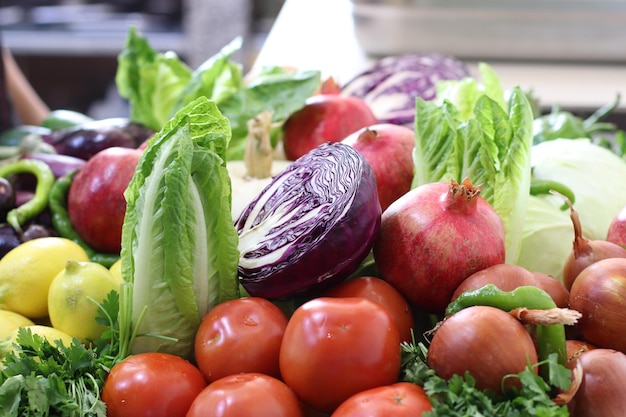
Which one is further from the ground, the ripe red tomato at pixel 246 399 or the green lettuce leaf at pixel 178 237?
the green lettuce leaf at pixel 178 237

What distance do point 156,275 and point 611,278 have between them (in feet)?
1.87

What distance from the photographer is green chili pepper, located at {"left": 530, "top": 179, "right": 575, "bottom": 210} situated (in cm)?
126

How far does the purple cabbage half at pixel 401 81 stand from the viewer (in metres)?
1.85

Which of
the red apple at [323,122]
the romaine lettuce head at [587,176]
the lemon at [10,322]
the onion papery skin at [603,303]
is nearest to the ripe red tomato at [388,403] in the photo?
the onion papery skin at [603,303]

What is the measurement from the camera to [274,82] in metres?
1.60

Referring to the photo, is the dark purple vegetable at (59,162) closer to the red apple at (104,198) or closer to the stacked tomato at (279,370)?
the red apple at (104,198)

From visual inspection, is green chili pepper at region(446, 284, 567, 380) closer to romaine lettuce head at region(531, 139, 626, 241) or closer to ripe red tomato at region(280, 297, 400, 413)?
ripe red tomato at region(280, 297, 400, 413)

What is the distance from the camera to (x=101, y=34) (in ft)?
15.7

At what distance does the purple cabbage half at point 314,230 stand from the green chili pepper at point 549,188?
1.38ft

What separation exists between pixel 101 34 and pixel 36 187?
356 centimetres

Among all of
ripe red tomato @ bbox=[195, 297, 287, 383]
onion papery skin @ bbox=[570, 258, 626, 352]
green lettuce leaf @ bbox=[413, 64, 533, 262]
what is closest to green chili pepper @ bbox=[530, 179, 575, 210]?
green lettuce leaf @ bbox=[413, 64, 533, 262]

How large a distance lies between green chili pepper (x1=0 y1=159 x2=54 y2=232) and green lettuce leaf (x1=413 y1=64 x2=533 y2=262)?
744 mm

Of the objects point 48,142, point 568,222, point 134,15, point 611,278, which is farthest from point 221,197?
point 134,15

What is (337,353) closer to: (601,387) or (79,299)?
(601,387)
